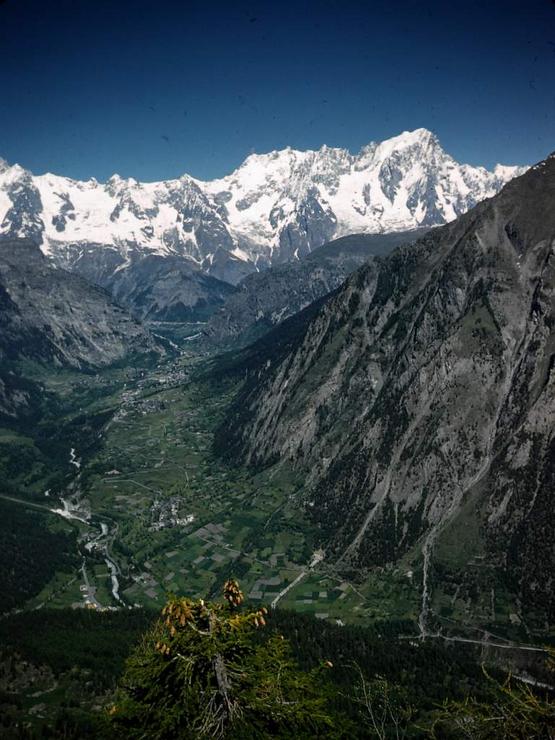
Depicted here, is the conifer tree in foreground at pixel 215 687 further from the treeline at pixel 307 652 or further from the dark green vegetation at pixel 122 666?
the treeline at pixel 307 652

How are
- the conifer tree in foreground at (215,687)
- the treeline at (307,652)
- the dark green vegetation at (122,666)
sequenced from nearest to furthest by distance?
the conifer tree in foreground at (215,687) < the dark green vegetation at (122,666) < the treeline at (307,652)

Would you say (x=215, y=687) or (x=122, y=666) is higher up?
(x=215, y=687)

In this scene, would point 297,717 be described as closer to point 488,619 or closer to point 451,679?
point 451,679

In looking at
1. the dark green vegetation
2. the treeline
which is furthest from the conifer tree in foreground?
the treeline

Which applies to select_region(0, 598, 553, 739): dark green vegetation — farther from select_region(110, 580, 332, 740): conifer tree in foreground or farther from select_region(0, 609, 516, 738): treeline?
select_region(110, 580, 332, 740): conifer tree in foreground

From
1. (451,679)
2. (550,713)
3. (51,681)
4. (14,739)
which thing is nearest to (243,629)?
(550,713)

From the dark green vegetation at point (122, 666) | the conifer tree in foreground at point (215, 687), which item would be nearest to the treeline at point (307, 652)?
the dark green vegetation at point (122, 666)

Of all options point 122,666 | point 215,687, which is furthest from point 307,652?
point 215,687

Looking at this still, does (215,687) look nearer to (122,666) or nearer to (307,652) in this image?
(122,666)
